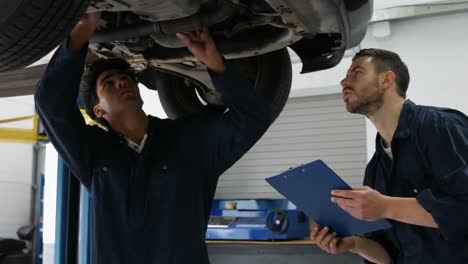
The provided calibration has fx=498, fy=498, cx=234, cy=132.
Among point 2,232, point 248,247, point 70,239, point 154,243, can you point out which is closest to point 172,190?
point 154,243

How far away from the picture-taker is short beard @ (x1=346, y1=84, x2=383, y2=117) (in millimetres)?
1704

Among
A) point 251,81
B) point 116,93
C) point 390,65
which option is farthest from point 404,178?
point 116,93

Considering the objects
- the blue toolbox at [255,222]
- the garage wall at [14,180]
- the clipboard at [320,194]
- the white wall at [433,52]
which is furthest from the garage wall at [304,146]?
the clipboard at [320,194]

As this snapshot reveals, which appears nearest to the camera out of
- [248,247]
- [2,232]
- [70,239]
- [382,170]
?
[382,170]

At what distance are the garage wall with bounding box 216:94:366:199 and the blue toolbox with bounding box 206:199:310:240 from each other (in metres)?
0.72

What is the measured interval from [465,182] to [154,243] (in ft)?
2.88

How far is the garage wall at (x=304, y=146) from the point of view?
464 cm

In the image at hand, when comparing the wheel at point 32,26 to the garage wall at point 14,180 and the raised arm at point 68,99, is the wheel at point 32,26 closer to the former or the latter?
the raised arm at point 68,99

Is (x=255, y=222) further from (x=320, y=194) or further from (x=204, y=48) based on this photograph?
(x=204, y=48)

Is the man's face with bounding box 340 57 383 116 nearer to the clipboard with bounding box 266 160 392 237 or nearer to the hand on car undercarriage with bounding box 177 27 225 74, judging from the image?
the clipboard with bounding box 266 160 392 237

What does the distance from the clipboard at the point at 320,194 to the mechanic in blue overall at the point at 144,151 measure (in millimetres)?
163

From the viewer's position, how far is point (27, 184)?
6.33 meters

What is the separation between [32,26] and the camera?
102cm

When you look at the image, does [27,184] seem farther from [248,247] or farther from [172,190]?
[172,190]
